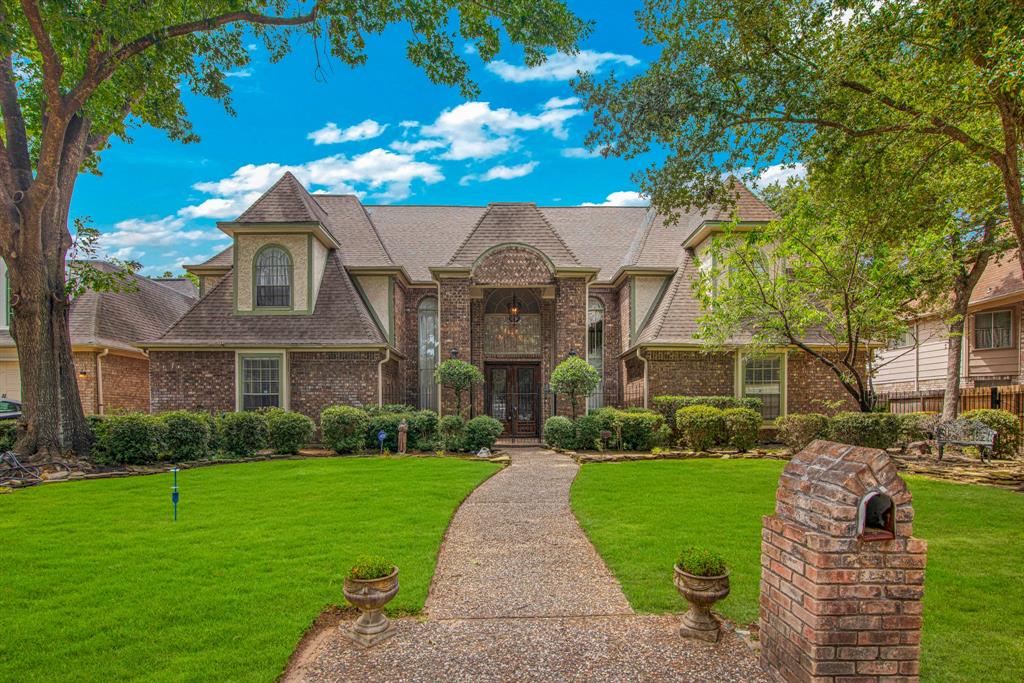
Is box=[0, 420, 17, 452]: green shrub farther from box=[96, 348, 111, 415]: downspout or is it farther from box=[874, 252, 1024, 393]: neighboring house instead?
box=[874, 252, 1024, 393]: neighboring house

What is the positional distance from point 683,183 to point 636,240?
458 inches

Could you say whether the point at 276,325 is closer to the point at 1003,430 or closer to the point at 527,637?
the point at 527,637

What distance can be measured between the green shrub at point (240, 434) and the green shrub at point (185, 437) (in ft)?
1.31

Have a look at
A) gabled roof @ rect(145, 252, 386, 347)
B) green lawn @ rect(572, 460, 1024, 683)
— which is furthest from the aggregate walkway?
gabled roof @ rect(145, 252, 386, 347)

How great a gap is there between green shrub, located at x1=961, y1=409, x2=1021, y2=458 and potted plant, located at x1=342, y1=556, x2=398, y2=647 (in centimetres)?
1539

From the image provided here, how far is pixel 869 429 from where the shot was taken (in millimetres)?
13703

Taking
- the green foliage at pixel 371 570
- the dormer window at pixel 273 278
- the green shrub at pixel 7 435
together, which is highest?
the dormer window at pixel 273 278

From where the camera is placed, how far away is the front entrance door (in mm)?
18998

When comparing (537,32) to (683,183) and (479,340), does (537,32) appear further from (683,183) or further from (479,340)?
(479,340)

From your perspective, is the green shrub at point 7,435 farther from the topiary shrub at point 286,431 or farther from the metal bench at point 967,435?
the metal bench at point 967,435

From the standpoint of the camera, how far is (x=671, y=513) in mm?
7895

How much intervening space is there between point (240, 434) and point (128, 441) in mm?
2296

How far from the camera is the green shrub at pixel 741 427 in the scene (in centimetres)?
1448

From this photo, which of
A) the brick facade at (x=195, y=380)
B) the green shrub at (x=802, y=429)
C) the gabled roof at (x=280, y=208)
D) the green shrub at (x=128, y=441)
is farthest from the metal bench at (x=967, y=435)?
the brick facade at (x=195, y=380)
